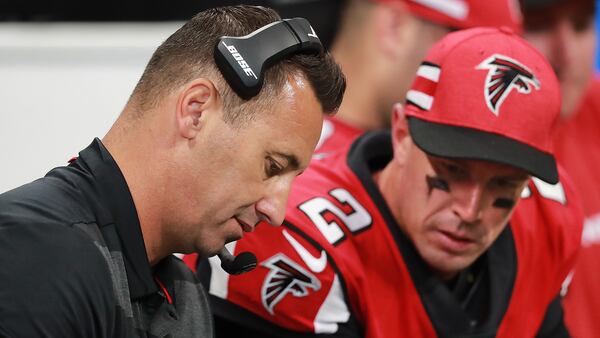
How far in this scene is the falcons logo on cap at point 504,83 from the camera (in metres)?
1.46

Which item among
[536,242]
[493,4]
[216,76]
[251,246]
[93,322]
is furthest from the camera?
[493,4]

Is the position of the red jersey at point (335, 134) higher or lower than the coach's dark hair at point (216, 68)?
lower

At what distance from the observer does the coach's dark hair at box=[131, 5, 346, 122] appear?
1.18 m

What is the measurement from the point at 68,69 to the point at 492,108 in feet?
4.16

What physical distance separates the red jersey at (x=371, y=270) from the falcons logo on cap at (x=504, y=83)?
0.24 meters

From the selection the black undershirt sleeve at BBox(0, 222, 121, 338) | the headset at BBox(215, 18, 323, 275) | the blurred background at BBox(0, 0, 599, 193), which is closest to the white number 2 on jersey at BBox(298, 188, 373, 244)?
the headset at BBox(215, 18, 323, 275)

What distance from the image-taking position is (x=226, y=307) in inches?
57.7

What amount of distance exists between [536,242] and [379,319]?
318 millimetres

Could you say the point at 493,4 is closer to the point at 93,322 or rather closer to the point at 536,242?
the point at 536,242

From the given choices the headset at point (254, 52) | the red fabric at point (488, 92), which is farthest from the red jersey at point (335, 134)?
the headset at point (254, 52)

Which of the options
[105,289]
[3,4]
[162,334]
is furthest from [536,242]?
[3,4]

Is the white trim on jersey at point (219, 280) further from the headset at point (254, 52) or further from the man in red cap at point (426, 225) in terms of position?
the headset at point (254, 52)

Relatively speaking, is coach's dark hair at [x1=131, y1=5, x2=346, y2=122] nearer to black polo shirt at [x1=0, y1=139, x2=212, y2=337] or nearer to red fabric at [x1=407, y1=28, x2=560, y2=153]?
black polo shirt at [x1=0, y1=139, x2=212, y2=337]

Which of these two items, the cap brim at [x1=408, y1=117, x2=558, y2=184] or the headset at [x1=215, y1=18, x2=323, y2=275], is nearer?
the headset at [x1=215, y1=18, x2=323, y2=275]
